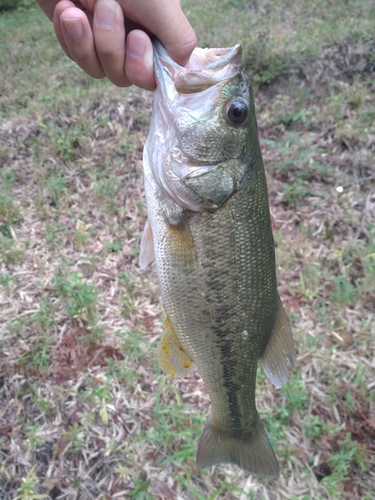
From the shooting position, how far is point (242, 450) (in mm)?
1852

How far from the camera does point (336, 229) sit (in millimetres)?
3900

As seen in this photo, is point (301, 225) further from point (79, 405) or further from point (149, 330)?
point (79, 405)

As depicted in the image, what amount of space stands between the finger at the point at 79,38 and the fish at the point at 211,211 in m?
0.30

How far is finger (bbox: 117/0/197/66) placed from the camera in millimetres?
1511

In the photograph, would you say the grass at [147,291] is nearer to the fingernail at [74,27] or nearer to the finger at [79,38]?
the finger at [79,38]

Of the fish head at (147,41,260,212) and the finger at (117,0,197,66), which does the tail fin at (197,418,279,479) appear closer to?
the fish head at (147,41,260,212)

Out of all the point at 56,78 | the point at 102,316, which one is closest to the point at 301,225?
the point at 102,316

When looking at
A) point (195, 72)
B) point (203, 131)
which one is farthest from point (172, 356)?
point (195, 72)

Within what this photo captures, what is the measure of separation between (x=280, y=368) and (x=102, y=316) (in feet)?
7.11

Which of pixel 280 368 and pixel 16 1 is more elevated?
pixel 16 1

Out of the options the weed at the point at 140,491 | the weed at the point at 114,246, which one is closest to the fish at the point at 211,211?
the weed at the point at 140,491

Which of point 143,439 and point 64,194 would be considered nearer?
point 143,439

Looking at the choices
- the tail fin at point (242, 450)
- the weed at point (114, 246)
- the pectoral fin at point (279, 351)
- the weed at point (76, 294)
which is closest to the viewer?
the pectoral fin at point (279, 351)

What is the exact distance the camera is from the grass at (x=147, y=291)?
8.69 ft
